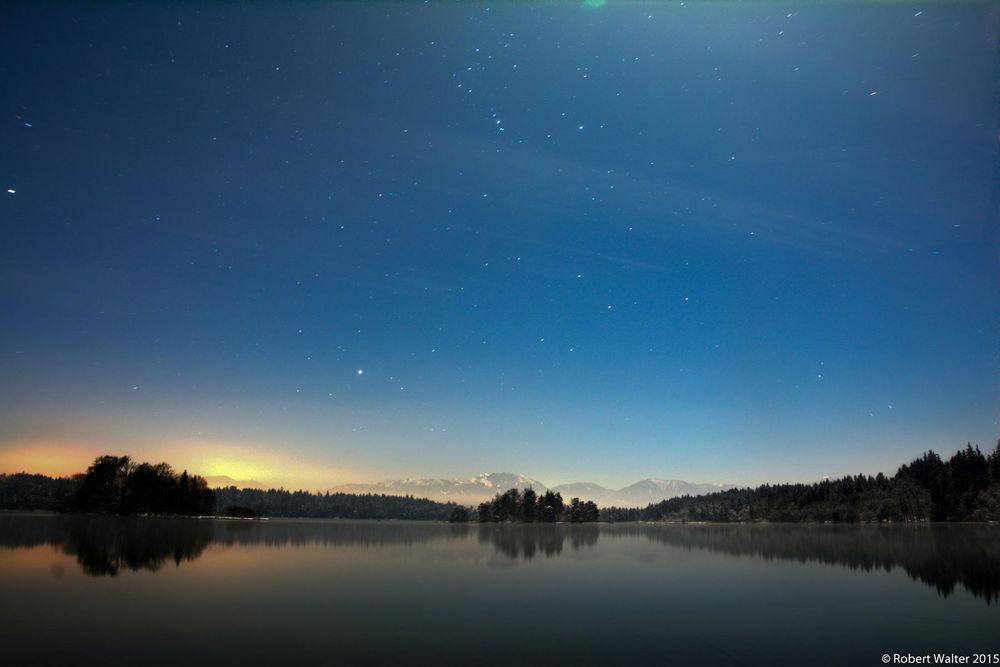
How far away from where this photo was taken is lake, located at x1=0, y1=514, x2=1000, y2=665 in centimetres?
2117

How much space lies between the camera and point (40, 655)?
762 inches

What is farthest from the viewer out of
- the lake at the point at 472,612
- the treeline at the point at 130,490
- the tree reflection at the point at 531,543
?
the treeline at the point at 130,490

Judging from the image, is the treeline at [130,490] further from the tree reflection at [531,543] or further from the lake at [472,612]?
the lake at [472,612]

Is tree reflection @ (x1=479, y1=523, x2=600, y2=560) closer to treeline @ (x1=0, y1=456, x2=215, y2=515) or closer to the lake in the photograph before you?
the lake

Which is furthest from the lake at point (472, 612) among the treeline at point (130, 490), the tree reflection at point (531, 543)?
the treeline at point (130, 490)

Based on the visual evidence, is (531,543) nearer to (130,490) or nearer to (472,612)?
Result: (472,612)

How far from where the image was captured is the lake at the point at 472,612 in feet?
69.5

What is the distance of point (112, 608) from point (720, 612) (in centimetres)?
3297

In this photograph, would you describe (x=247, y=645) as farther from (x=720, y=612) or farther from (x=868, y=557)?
(x=868, y=557)

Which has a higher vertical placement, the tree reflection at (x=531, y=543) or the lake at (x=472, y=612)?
the lake at (x=472, y=612)

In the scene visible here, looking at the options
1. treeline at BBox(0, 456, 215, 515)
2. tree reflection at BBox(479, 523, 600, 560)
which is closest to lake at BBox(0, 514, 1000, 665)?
tree reflection at BBox(479, 523, 600, 560)

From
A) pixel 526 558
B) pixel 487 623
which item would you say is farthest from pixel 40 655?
pixel 526 558

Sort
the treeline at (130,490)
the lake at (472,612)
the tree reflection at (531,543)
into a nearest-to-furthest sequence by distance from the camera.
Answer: the lake at (472,612), the tree reflection at (531,543), the treeline at (130,490)

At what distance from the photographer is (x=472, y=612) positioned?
2972 centimetres
